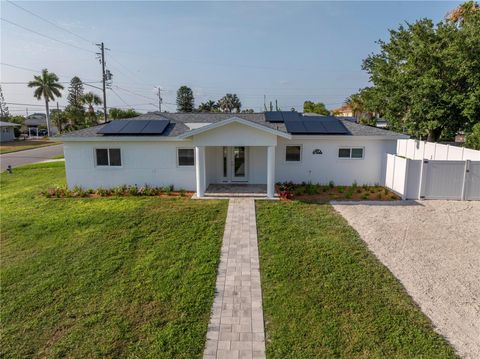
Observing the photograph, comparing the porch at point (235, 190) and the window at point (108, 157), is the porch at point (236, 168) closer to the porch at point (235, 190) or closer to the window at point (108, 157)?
the porch at point (235, 190)

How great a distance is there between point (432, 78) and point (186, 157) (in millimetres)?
16882

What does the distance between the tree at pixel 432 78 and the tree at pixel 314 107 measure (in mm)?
31920

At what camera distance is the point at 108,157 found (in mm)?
14289

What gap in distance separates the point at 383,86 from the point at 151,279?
24768 millimetres

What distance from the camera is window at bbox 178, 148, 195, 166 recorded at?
1418 cm

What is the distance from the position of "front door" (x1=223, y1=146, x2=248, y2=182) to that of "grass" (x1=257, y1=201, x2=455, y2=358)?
22.3ft

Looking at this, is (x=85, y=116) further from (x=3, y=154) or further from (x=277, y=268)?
(x=277, y=268)

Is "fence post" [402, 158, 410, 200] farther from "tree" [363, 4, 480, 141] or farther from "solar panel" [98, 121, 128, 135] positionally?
"solar panel" [98, 121, 128, 135]

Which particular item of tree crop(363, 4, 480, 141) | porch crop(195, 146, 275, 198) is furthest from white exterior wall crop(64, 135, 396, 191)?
tree crop(363, 4, 480, 141)

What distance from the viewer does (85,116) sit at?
5350 centimetres

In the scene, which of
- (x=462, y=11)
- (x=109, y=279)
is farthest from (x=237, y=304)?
(x=462, y=11)

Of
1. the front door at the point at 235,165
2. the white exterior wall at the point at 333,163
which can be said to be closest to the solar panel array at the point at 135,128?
the front door at the point at 235,165

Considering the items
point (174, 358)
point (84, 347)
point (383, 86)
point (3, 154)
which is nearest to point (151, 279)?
point (84, 347)

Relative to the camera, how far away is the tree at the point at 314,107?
187ft
